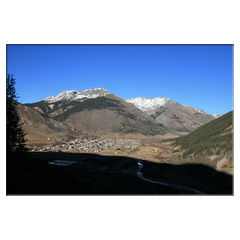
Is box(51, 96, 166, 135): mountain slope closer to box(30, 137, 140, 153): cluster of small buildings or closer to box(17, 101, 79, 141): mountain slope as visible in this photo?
box(17, 101, 79, 141): mountain slope

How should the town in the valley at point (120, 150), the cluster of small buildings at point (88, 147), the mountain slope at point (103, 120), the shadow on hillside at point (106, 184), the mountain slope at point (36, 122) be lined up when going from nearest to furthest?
1. the shadow on hillside at point (106, 184)
2. the town in the valley at point (120, 150)
3. the cluster of small buildings at point (88, 147)
4. the mountain slope at point (36, 122)
5. the mountain slope at point (103, 120)

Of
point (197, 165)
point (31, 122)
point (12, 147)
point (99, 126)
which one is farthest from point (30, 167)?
point (99, 126)

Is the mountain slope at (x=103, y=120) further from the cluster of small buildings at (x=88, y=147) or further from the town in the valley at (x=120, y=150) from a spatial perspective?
the town in the valley at (x=120, y=150)

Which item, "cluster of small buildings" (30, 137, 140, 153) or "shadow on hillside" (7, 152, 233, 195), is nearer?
"shadow on hillside" (7, 152, 233, 195)

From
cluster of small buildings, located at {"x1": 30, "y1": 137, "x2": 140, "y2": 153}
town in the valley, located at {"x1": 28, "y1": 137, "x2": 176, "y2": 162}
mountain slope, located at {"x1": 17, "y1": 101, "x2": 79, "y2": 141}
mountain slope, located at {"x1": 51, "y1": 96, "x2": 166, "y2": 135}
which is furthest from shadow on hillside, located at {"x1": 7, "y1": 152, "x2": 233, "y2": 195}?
mountain slope, located at {"x1": 51, "y1": 96, "x2": 166, "y2": 135}

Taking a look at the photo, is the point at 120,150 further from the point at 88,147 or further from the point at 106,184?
the point at 106,184

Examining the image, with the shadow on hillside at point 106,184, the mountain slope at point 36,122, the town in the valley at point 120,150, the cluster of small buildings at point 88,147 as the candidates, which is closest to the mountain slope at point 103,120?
the mountain slope at point 36,122

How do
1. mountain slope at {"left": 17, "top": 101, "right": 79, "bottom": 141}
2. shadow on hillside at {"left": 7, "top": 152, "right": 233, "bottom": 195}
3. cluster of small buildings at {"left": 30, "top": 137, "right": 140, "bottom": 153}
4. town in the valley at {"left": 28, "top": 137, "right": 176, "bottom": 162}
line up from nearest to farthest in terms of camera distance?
shadow on hillside at {"left": 7, "top": 152, "right": 233, "bottom": 195} < town in the valley at {"left": 28, "top": 137, "right": 176, "bottom": 162} < cluster of small buildings at {"left": 30, "top": 137, "right": 140, "bottom": 153} < mountain slope at {"left": 17, "top": 101, "right": 79, "bottom": 141}

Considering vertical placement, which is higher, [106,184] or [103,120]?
[103,120]

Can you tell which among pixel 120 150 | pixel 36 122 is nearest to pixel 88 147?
pixel 120 150

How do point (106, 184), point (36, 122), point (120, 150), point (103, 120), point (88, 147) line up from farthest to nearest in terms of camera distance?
1. point (103, 120)
2. point (36, 122)
3. point (88, 147)
4. point (120, 150)
5. point (106, 184)

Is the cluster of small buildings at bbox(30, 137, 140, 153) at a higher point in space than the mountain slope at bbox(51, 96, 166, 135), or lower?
lower
